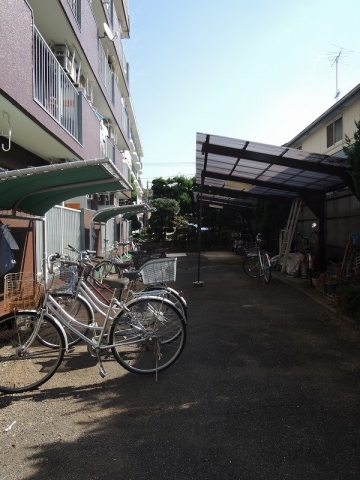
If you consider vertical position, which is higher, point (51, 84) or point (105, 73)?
point (105, 73)

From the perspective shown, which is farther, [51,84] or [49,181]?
[51,84]

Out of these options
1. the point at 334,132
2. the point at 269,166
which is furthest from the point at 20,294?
the point at 334,132

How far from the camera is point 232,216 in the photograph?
22.4 m

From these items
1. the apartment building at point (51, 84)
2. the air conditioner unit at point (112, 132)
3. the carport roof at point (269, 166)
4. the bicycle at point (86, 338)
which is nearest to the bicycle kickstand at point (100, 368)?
the bicycle at point (86, 338)

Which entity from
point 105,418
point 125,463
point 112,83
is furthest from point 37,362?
point 112,83

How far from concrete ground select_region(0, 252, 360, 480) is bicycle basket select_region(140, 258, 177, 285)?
0.95 meters

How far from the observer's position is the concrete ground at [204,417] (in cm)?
207

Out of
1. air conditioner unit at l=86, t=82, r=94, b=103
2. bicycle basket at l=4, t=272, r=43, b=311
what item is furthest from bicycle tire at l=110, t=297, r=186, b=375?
air conditioner unit at l=86, t=82, r=94, b=103

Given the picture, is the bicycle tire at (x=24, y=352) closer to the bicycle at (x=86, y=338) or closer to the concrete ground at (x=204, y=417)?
the bicycle at (x=86, y=338)

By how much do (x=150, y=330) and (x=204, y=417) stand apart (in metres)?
1.00

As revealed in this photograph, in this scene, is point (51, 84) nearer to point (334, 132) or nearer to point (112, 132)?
point (112, 132)

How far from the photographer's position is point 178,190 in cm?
2498

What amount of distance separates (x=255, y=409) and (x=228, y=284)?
6.19 meters

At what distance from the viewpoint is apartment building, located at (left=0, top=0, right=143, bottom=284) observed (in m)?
4.15
